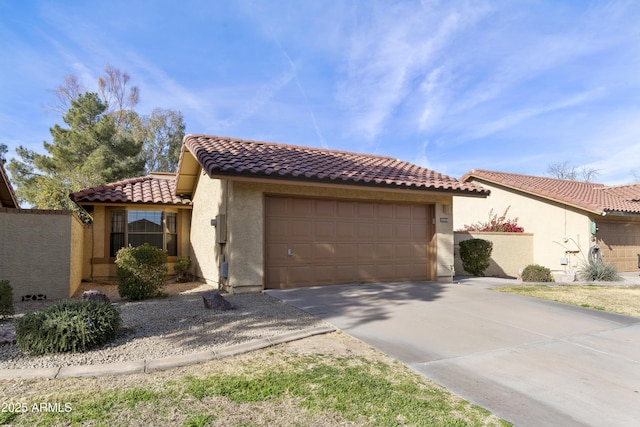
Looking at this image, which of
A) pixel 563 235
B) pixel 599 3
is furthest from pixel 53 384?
pixel 563 235

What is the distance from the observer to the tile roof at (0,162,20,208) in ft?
35.3

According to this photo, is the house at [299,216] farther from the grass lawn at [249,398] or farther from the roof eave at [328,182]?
the grass lawn at [249,398]

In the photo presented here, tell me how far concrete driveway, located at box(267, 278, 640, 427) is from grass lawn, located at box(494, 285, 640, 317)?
0.77m

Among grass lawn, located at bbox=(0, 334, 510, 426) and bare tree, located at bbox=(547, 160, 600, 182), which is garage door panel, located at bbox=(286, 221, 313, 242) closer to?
grass lawn, located at bbox=(0, 334, 510, 426)

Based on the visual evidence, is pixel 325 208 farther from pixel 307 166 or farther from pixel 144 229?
pixel 144 229

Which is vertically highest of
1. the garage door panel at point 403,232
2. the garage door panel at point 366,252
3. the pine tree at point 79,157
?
the pine tree at point 79,157

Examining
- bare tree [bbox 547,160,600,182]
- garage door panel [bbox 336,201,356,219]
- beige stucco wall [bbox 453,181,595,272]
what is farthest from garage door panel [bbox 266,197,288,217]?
bare tree [bbox 547,160,600,182]

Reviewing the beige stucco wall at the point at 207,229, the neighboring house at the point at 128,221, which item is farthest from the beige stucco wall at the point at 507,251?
the neighboring house at the point at 128,221

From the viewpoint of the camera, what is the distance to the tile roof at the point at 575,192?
15.7 meters

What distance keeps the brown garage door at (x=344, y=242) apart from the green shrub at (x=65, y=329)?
191 inches

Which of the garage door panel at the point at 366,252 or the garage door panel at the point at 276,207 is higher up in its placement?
the garage door panel at the point at 276,207

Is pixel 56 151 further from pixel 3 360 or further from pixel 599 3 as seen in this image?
pixel 599 3

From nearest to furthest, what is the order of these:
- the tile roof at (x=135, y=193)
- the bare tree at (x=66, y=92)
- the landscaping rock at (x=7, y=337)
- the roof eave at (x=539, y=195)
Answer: the landscaping rock at (x=7, y=337) < the tile roof at (x=135, y=193) < the roof eave at (x=539, y=195) < the bare tree at (x=66, y=92)

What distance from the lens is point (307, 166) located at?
10.2m
